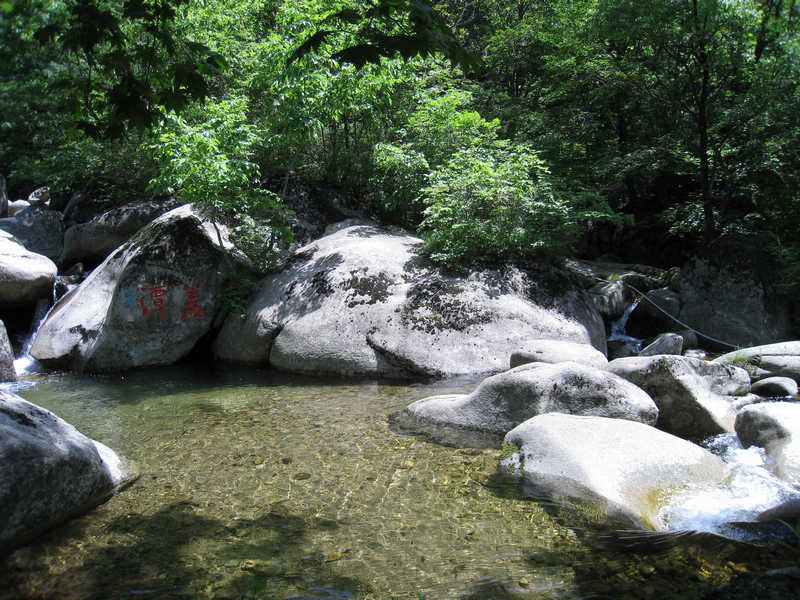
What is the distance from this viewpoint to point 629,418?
5.48m

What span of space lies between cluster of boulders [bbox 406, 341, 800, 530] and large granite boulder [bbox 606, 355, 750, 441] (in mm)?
11

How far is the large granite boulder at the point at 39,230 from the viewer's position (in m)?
16.5

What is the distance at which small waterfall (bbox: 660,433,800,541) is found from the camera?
3.69m

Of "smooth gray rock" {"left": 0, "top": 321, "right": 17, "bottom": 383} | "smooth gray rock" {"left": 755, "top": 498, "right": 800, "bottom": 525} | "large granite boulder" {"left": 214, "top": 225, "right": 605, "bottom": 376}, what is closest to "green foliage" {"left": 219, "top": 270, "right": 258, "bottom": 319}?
"large granite boulder" {"left": 214, "top": 225, "right": 605, "bottom": 376}

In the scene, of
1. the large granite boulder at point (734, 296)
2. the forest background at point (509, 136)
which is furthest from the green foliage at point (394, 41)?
the large granite boulder at point (734, 296)

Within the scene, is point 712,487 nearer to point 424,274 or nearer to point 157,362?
point 424,274

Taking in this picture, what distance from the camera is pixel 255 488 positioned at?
4422mm

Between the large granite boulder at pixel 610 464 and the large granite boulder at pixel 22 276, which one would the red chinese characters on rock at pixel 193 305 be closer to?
the large granite boulder at pixel 22 276

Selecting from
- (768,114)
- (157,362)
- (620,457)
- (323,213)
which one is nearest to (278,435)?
(620,457)

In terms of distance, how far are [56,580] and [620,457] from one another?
399 cm

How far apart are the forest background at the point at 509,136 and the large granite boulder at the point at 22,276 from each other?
3.18 metres

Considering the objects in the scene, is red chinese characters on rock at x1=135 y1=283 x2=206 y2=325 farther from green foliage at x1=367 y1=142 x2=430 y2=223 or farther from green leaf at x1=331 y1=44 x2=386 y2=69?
green leaf at x1=331 y1=44 x2=386 y2=69

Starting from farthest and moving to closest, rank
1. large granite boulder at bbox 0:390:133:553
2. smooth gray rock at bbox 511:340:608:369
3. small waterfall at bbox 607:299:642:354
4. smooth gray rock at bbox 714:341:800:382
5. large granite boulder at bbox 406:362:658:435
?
small waterfall at bbox 607:299:642:354 → smooth gray rock at bbox 714:341:800:382 → smooth gray rock at bbox 511:340:608:369 → large granite boulder at bbox 406:362:658:435 → large granite boulder at bbox 0:390:133:553

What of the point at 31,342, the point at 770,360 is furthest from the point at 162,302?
the point at 770,360
